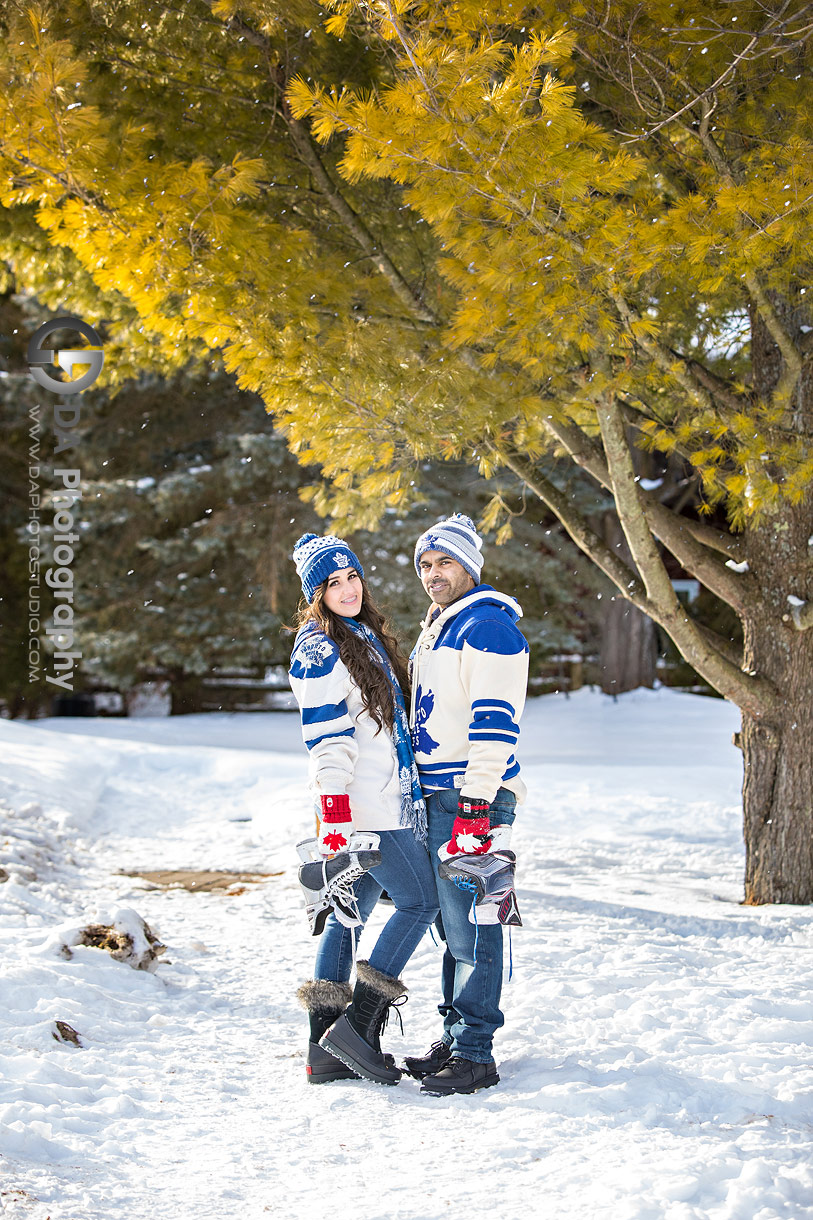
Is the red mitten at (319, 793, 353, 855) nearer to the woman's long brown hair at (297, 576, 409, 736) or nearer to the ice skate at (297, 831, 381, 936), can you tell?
the ice skate at (297, 831, 381, 936)

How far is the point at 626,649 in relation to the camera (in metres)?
16.8

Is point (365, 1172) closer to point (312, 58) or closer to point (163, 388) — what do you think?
point (312, 58)

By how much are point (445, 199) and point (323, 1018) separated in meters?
2.91

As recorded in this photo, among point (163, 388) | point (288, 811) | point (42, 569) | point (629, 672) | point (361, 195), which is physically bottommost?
point (288, 811)

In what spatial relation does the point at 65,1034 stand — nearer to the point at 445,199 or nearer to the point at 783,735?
the point at 445,199

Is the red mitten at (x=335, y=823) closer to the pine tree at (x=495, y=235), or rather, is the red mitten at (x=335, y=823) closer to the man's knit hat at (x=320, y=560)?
the man's knit hat at (x=320, y=560)

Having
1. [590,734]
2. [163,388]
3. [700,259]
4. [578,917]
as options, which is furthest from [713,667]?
[163,388]

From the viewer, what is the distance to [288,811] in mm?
8484

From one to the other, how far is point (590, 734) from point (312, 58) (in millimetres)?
11027

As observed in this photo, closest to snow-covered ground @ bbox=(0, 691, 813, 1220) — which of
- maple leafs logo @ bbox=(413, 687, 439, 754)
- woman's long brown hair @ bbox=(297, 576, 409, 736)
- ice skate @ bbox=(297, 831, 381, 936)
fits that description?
ice skate @ bbox=(297, 831, 381, 936)

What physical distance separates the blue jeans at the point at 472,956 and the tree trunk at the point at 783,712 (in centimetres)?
301

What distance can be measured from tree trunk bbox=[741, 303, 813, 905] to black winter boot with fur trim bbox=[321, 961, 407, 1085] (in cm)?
320

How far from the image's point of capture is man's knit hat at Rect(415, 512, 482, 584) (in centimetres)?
320

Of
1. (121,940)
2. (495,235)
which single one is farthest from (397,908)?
(495,235)
